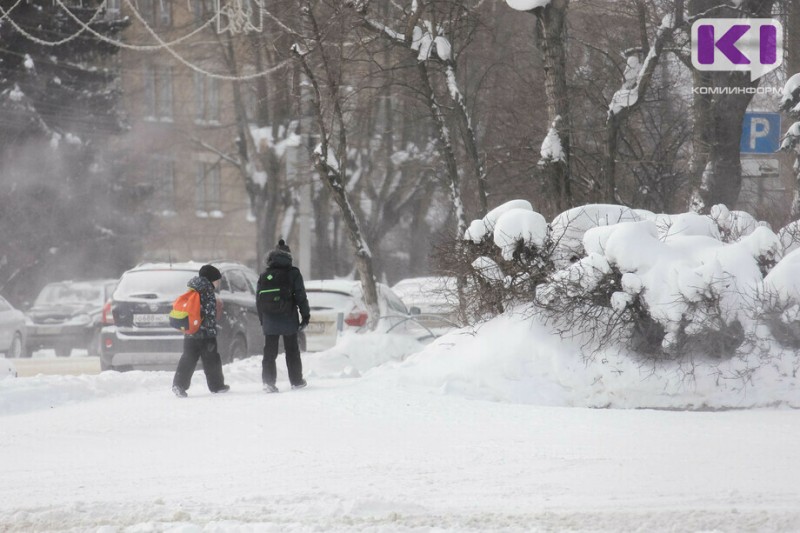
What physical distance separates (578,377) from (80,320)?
20.0 metres

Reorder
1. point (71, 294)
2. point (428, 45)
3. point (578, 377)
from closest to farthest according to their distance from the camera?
point (578, 377) < point (428, 45) < point (71, 294)

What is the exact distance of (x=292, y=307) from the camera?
45.5 feet

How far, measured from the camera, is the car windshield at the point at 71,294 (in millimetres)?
30719

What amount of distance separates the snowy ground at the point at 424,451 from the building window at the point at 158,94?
38808mm

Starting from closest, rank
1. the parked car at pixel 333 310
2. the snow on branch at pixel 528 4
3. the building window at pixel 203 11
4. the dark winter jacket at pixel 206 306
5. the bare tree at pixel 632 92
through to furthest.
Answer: the dark winter jacket at pixel 206 306 < the snow on branch at pixel 528 4 < the bare tree at pixel 632 92 < the parked car at pixel 333 310 < the building window at pixel 203 11

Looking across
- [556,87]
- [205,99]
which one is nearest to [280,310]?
[556,87]

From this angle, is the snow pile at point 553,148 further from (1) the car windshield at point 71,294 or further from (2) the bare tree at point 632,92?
(1) the car windshield at point 71,294

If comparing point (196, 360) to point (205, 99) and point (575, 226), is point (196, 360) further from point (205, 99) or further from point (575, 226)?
point (205, 99)

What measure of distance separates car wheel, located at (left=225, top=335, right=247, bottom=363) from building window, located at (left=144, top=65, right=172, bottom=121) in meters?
34.4

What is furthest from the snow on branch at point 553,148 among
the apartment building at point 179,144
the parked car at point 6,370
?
the apartment building at point 179,144

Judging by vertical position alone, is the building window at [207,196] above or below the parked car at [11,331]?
above

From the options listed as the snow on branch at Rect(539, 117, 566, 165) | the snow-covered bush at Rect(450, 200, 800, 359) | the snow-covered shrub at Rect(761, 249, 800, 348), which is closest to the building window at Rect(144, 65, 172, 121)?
the snow on branch at Rect(539, 117, 566, 165)

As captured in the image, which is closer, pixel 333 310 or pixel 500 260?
pixel 500 260

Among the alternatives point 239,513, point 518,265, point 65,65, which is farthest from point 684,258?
point 65,65
